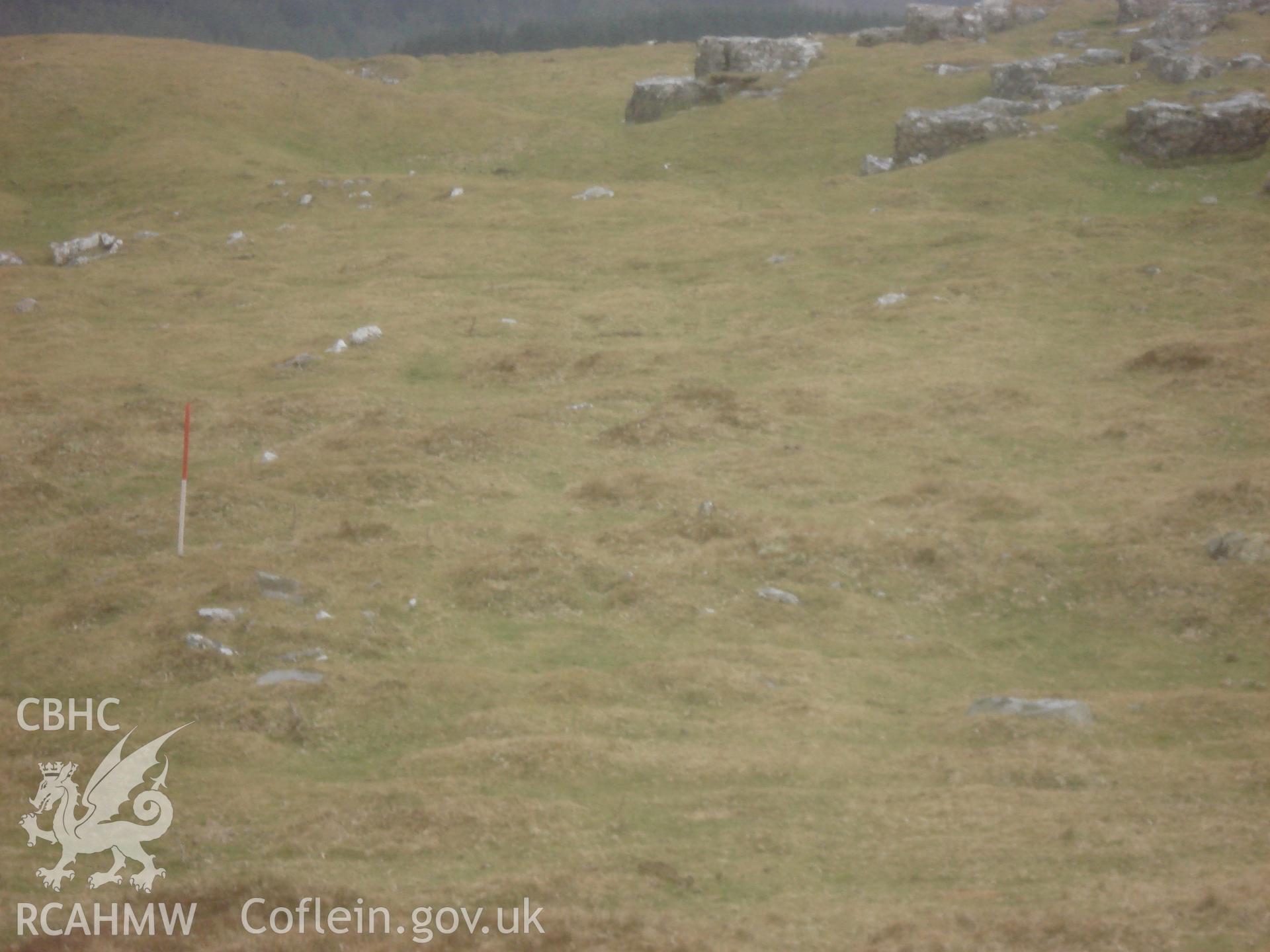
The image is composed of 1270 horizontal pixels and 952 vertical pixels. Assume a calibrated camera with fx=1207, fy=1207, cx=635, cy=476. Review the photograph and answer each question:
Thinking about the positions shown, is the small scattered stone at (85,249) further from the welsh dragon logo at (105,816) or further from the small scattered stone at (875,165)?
the welsh dragon logo at (105,816)

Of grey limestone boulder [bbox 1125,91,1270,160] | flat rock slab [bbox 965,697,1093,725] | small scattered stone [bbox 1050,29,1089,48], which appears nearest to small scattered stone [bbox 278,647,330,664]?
flat rock slab [bbox 965,697,1093,725]

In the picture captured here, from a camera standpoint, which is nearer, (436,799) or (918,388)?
(436,799)

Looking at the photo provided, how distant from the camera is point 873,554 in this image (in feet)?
73.0

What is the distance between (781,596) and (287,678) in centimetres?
826

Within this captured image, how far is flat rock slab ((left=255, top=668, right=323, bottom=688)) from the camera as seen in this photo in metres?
17.1

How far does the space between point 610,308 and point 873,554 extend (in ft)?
70.1

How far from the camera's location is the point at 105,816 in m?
13.2

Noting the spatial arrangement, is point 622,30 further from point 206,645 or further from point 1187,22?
point 206,645

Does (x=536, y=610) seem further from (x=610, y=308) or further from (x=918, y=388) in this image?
(x=610, y=308)

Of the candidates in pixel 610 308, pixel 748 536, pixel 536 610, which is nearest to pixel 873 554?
pixel 748 536

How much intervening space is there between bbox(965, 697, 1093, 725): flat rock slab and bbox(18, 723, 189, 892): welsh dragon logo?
10.2 metres

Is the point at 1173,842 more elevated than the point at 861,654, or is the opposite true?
the point at 1173,842

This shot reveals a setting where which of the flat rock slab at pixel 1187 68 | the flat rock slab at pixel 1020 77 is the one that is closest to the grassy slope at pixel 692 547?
the flat rock slab at pixel 1187 68

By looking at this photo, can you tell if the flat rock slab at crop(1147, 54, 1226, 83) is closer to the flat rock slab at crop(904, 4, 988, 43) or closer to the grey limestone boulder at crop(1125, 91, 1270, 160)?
the grey limestone boulder at crop(1125, 91, 1270, 160)
